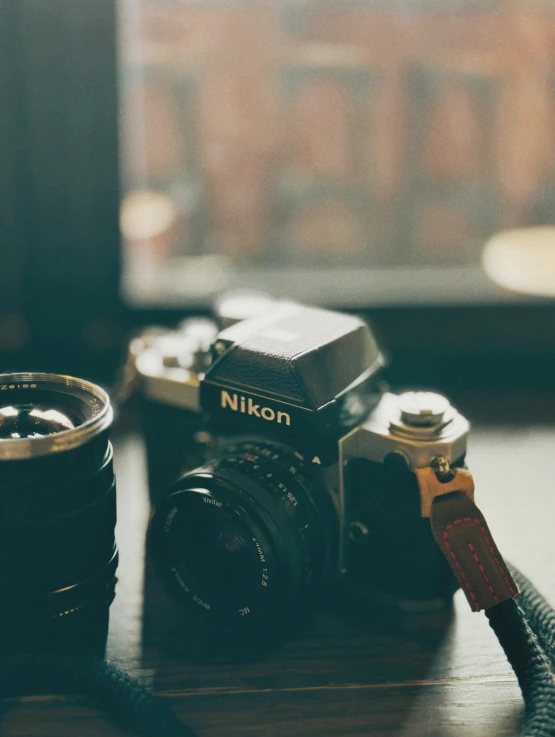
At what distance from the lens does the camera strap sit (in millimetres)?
604

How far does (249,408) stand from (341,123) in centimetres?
53

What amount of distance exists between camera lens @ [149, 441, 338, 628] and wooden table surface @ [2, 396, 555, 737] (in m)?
0.04

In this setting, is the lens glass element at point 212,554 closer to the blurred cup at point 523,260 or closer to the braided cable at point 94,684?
the braided cable at point 94,684

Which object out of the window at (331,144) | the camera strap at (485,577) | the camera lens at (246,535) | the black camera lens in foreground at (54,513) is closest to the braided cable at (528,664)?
the camera strap at (485,577)

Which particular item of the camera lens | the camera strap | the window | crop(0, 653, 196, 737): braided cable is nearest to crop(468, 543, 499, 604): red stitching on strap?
the camera strap

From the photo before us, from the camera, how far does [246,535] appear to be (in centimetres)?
63

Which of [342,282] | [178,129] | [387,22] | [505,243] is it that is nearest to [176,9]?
[178,129]

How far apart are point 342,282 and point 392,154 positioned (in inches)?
6.5

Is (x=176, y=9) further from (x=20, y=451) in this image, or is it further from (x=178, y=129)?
(x=20, y=451)

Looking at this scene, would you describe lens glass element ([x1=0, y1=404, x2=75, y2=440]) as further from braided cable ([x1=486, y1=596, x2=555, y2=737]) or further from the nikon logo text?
braided cable ([x1=486, y1=596, x2=555, y2=737])

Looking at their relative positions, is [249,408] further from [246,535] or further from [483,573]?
[483,573]

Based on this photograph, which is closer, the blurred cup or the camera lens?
the camera lens

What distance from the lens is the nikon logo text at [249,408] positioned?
666 millimetres

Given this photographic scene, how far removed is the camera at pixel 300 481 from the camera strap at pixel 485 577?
0.07 feet
